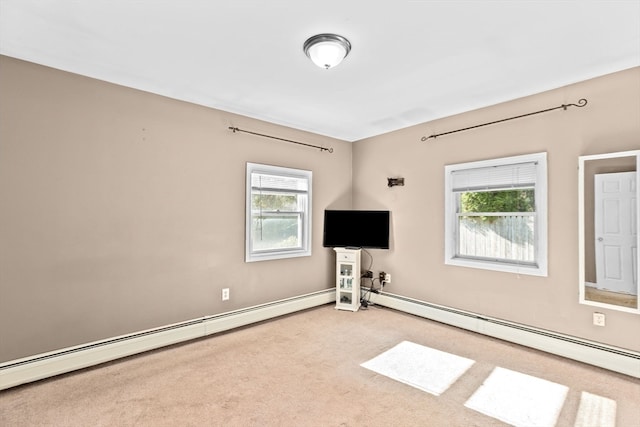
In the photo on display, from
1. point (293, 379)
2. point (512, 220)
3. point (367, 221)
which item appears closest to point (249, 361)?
point (293, 379)

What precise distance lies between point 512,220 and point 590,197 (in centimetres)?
70

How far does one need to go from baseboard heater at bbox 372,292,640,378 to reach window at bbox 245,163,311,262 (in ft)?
5.49

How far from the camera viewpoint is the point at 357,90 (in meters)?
3.12

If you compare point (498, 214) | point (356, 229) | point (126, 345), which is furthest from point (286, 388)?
point (498, 214)

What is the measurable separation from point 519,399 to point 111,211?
363 cm

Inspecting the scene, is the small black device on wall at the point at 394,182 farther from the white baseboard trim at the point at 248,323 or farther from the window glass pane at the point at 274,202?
the white baseboard trim at the point at 248,323

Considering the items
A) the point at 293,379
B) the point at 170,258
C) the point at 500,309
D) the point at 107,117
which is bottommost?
the point at 293,379

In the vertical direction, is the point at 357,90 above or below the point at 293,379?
above

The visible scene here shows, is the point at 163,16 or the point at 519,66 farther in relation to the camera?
the point at 519,66

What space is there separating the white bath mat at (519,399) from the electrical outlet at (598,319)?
29.4 inches

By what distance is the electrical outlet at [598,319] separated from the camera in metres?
2.73

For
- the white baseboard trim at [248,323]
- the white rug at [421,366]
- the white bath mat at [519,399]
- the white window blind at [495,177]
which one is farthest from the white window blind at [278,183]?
the white bath mat at [519,399]

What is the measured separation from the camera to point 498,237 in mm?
3488

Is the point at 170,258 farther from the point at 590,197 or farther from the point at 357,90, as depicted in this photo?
the point at 590,197
